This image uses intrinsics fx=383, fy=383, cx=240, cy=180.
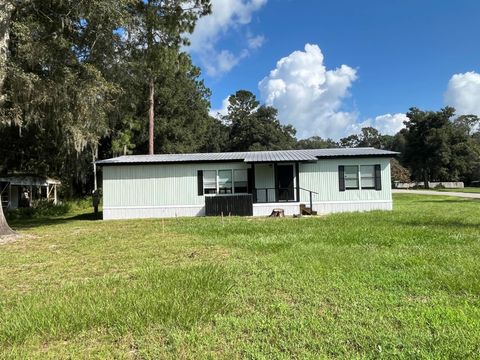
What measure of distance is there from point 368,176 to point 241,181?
5777 mm

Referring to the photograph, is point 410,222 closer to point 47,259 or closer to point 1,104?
point 47,259

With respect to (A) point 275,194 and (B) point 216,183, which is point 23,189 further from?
(A) point 275,194

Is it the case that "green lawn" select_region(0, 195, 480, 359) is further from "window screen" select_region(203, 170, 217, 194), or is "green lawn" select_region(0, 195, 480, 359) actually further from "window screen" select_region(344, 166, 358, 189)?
"window screen" select_region(203, 170, 217, 194)

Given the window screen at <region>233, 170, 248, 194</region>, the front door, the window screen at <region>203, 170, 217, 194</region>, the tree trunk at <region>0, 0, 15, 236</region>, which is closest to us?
the tree trunk at <region>0, 0, 15, 236</region>

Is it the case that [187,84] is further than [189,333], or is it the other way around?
[187,84]

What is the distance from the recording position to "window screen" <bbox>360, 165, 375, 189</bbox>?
1736cm

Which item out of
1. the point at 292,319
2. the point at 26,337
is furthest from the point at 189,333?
the point at 26,337

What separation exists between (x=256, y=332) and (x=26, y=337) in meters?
2.15

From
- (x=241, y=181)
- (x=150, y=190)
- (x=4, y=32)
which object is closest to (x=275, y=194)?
(x=241, y=181)

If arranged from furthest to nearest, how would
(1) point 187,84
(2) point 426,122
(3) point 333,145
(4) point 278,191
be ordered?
(3) point 333,145 → (2) point 426,122 → (1) point 187,84 → (4) point 278,191

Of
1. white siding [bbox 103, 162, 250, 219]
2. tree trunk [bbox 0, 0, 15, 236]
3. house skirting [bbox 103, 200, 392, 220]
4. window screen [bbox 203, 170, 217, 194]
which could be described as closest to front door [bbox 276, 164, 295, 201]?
house skirting [bbox 103, 200, 392, 220]

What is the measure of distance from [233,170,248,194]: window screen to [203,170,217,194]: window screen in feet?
3.09

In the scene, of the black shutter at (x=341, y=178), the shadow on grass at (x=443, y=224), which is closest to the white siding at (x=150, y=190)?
the black shutter at (x=341, y=178)

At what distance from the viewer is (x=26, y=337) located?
3576mm
